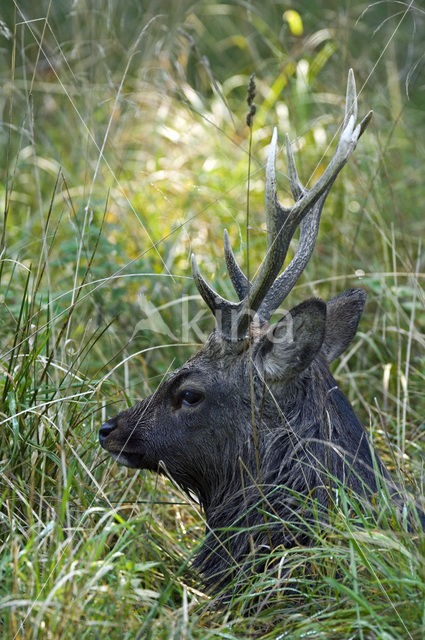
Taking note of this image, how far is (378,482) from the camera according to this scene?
3248mm

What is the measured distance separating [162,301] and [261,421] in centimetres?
196

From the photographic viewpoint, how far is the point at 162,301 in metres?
5.42

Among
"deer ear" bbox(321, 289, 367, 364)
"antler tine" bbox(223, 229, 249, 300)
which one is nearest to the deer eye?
"antler tine" bbox(223, 229, 249, 300)

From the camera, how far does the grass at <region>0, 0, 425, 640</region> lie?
280cm

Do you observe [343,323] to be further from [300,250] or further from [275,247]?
[275,247]

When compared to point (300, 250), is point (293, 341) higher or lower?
lower

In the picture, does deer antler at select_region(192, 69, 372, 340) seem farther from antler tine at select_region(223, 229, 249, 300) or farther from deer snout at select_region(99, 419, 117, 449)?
deer snout at select_region(99, 419, 117, 449)

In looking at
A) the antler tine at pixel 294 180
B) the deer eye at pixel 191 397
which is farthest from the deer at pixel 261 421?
the antler tine at pixel 294 180

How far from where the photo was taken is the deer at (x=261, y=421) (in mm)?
3395

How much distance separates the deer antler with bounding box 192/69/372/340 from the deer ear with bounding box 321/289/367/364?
339 millimetres

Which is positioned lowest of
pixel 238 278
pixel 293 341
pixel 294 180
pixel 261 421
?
pixel 261 421

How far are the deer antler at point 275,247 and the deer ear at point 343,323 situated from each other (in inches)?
13.3

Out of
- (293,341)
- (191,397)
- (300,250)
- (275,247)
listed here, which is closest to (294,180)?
(300,250)

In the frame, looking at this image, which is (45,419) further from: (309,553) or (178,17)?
(178,17)
